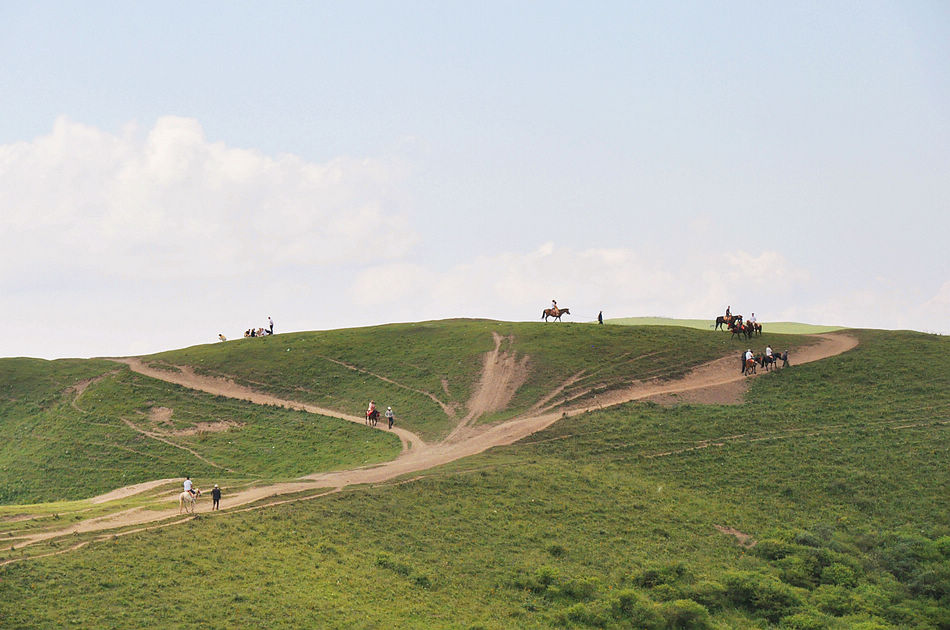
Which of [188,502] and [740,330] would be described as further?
[740,330]

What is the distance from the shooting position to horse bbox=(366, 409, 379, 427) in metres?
59.8

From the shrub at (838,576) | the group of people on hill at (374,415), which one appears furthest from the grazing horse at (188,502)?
the shrub at (838,576)

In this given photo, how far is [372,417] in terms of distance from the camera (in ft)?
197

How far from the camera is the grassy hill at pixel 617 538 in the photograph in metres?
30.0

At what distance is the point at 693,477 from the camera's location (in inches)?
1913

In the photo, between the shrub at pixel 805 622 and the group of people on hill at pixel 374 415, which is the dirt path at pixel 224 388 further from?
the shrub at pixel 805 622

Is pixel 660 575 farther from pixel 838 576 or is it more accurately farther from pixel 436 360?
pixel 436 360

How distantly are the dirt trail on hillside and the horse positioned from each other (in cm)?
156

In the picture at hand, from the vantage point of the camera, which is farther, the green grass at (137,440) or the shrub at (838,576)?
the green grass at (137,440)

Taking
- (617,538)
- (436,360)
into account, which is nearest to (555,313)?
(436,360)

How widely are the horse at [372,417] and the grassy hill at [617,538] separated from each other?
163 inches

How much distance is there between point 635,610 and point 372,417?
31.2 metres

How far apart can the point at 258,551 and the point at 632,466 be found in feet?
81.4

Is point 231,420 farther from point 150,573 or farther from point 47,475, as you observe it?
point 150,573
